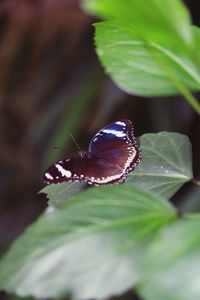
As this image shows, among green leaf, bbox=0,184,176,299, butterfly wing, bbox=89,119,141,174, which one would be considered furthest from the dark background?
green leaf, bbox=0,184,176,299

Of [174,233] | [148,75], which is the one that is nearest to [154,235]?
[174,233]

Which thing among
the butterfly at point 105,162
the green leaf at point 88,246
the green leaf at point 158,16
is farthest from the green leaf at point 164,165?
the green leaf at point 158,16

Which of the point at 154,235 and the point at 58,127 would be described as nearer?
the point at 154,235

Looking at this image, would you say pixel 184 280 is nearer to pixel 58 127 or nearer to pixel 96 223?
pixel 96 223

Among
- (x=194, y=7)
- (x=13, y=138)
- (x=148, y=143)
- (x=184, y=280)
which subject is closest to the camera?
(x=184, y=280)

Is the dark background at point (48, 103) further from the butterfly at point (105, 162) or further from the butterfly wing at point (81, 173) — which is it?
the butterfly wing at point (81, 173)

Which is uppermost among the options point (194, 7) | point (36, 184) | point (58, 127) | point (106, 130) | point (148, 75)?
point (148, 75)

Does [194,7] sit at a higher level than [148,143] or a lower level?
lower
